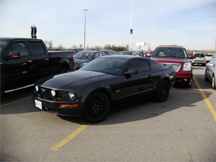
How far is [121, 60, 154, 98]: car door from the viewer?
4848mm

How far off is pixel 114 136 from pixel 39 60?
4.35 meters

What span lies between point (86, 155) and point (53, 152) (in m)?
0.54

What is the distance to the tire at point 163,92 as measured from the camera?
5.98m

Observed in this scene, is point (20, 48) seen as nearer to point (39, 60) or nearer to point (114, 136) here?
point (39, 60)

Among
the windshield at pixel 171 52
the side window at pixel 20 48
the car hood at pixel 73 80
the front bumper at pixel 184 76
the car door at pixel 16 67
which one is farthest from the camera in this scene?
the windshield at pixel 171 52

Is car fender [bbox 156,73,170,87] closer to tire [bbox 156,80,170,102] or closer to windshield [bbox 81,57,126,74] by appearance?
tire [bbox 156,80,170,102]

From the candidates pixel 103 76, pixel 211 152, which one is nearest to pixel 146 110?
pixel 103 76

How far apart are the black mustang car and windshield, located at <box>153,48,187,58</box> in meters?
4.27

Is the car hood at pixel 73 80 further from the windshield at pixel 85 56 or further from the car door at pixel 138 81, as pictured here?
the windshield at pixel 85 56

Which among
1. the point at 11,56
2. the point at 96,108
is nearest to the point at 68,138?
the point at 96,108

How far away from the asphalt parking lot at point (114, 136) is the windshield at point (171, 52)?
4673mm

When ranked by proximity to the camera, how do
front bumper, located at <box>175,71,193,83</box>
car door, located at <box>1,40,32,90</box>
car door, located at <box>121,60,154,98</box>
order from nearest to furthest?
car door, located at <box>121,60,154,98</box>, car door, located at <box>1,40,32,90</box>, front bumper, located at <box>175,71,193,83</box>

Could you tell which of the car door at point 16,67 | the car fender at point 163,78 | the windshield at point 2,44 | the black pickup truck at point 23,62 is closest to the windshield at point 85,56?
the black pickup truck at point 23,62

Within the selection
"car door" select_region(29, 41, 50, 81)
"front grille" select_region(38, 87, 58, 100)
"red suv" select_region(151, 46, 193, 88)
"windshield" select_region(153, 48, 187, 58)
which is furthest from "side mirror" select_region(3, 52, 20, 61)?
"windshield" select_region(153, 48, 187, 58)
